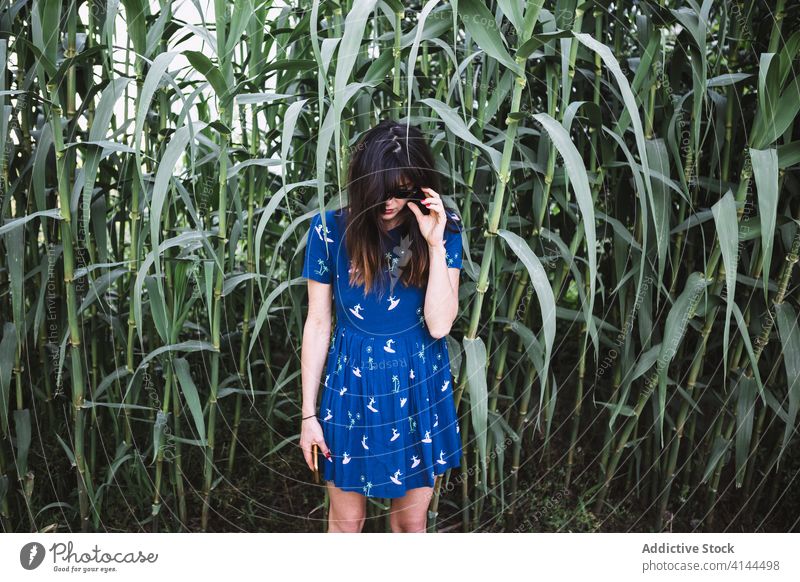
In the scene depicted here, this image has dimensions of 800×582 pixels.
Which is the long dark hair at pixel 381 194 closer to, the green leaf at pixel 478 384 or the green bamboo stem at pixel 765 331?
the green leaf at pixel 478 384

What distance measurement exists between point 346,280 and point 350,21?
0.32 metres

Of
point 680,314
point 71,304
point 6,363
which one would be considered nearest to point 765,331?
point 680,314

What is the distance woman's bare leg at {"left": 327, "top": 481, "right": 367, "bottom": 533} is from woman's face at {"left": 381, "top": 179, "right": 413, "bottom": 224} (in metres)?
0.38

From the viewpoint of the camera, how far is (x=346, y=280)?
33.4 inches

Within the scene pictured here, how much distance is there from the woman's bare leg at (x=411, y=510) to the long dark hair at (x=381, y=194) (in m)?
0.30

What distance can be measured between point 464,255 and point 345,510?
0.41m

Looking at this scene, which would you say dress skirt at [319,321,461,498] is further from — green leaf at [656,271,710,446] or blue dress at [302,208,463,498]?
green leaf at [656,271,710,446]

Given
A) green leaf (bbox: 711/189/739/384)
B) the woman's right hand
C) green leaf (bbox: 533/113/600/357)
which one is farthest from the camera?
the woman's right hand

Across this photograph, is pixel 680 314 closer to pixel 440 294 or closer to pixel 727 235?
pixel 727 235

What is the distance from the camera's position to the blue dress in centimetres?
84

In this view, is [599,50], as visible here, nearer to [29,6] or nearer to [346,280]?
[346,280]

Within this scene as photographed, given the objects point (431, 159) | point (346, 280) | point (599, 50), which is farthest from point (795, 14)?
point (346, 280)
